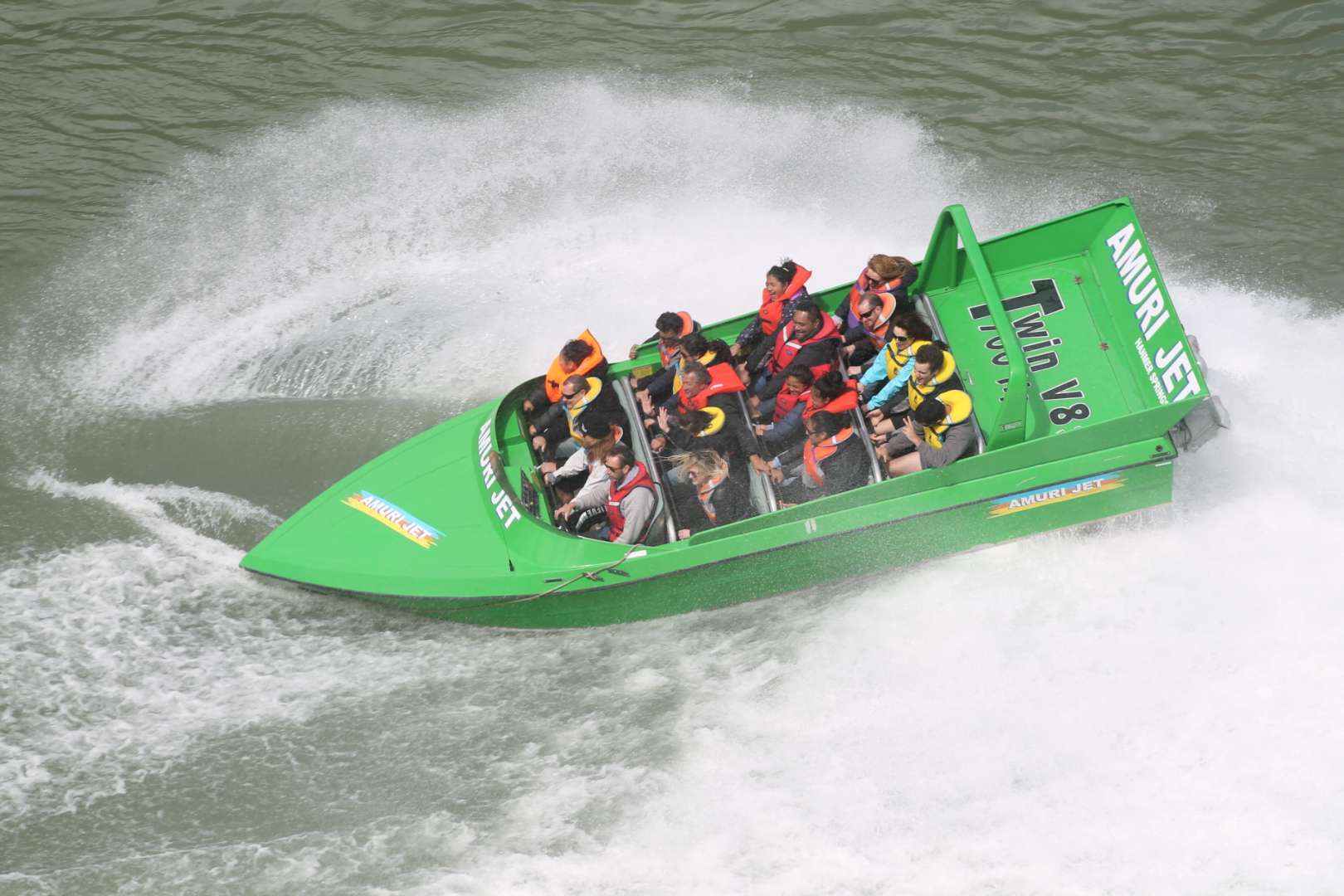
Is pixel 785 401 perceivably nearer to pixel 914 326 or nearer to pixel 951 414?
pixel 914 326

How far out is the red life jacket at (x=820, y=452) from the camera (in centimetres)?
677

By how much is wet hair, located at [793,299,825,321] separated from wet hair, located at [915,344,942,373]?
79cm

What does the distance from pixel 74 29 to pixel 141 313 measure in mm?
4093

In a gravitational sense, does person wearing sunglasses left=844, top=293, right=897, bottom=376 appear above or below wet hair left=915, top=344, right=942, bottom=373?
above

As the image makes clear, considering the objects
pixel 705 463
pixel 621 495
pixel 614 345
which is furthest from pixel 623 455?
pixel 614 345

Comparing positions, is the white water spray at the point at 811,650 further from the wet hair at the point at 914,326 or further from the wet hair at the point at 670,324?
the wet hair at the point at 670,324

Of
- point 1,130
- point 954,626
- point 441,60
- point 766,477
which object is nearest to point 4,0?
point 1,130

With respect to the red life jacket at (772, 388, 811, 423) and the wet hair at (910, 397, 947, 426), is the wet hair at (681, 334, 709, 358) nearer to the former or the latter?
the red life jacket at (772, 388, 811, 423)

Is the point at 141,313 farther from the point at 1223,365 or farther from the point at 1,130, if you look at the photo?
the point at 1223,365

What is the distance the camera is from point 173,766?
22.0ft

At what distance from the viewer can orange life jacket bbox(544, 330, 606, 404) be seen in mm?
7316

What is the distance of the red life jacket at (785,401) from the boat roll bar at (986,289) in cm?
106

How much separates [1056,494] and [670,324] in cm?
245

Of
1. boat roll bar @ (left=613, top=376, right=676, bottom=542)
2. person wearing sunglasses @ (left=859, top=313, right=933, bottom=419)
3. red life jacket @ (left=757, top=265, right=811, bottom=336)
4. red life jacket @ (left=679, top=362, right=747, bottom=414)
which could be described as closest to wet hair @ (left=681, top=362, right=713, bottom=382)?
red life jacket @ (left=679, top=362, right=747, bottom=414)
